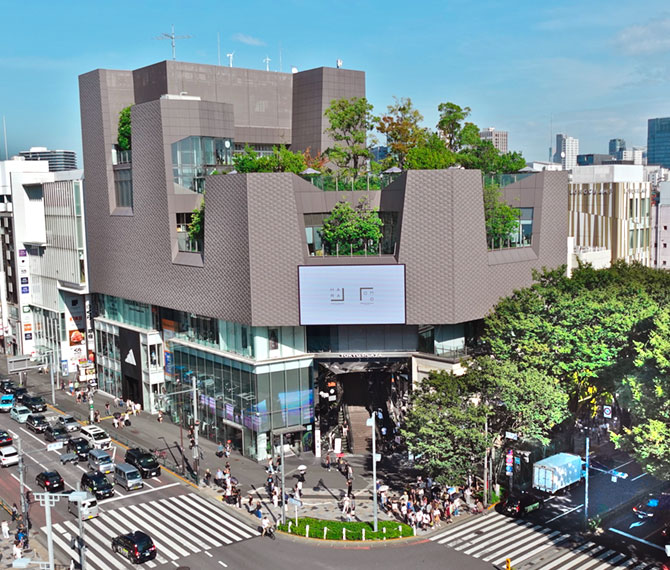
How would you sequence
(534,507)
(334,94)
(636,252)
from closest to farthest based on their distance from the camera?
(534,507)
(334,94)
(636,252)

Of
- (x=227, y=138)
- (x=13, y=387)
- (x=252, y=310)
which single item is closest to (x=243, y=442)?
(x=252, y=310)

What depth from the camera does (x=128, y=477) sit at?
59.1 m

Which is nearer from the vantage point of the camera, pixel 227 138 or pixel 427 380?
pixel 427 380

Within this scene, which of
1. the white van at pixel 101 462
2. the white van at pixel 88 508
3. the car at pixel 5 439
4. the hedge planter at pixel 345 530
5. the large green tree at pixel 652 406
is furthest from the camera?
the car at pixel 5 439

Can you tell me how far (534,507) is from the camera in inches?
2106

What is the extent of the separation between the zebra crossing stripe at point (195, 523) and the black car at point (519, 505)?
19.9m

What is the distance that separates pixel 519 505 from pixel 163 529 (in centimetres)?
2550

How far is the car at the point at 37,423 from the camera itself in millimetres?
74562

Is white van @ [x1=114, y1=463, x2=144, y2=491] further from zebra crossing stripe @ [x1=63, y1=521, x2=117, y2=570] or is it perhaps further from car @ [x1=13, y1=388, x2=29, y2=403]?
car @ [x1=13, y1=388, x2=29, y2=403]

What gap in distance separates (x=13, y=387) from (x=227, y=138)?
42.2 metres

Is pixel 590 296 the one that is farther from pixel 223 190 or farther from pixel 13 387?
pixel 13 387

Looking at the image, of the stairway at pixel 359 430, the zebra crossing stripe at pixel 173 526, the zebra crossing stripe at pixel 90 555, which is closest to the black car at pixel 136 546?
the zebra crossing stripe at pixel 90 555

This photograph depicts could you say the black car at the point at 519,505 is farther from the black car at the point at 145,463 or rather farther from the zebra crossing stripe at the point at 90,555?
the black car at the point at 145,463

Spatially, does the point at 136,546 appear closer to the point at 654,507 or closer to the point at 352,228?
the point at 352,228
